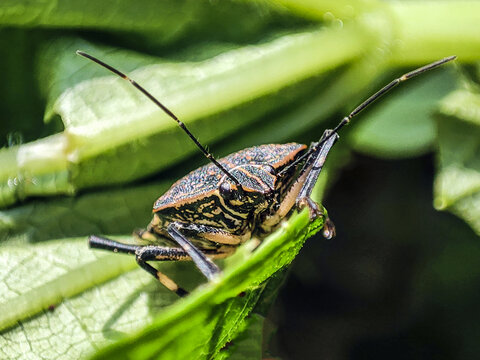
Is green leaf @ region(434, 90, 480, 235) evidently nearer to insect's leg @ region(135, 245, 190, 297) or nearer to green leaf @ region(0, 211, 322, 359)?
green leaf @ region(0, 211, 322, 359)

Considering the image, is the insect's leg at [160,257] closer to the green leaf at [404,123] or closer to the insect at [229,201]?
the insect at [229,201]

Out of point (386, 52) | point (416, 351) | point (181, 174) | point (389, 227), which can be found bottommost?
point (416, 351)

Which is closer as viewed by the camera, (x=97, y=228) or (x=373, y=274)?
(x=97, y=228)

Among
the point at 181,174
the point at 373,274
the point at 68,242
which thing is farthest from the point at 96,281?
the point at 373,274

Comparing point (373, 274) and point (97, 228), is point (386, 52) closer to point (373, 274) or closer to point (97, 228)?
point (373, 274)

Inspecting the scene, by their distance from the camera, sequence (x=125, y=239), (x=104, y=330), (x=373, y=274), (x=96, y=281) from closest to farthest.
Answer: (x=104, y=330)
(x=96, y=281)
(x=125, y=239)
(x=373, y=274)

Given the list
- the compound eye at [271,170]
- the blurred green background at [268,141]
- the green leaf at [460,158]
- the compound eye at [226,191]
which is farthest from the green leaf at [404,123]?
the compound eye at [226,191]
